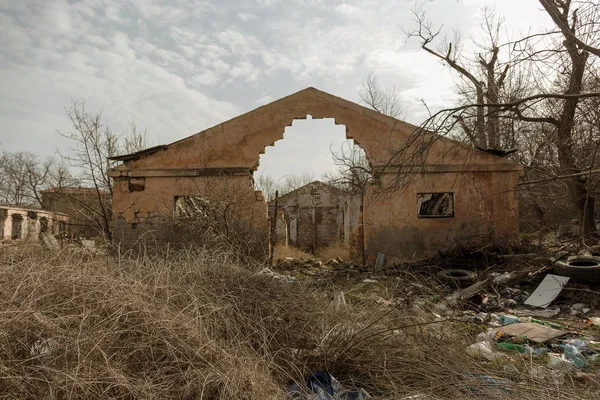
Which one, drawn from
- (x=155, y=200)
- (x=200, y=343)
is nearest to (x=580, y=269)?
(x=200, y=343)

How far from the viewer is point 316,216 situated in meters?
26.0

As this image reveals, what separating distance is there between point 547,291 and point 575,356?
138 inches

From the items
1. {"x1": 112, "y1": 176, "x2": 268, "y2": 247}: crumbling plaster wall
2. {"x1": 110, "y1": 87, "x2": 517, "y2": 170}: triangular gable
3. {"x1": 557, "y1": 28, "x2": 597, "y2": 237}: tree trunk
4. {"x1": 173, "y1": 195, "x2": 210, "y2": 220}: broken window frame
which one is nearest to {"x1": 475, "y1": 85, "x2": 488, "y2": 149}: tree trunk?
A: {"x1": 557, "y1": 28, "x2": 597, "y2": 237}: tree trunk

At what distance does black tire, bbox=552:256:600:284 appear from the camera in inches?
287

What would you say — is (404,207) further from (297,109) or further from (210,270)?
(210,270)

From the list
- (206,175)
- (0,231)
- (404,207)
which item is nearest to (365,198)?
(404,207)

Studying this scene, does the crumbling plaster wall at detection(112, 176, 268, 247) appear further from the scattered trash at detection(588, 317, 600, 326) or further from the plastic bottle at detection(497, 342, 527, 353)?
the plastic bottle at detection(497, 342, 527, 353)

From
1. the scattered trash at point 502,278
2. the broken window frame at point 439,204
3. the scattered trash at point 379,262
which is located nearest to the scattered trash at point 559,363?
the scattered trash at point 502,278

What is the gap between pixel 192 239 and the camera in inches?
417

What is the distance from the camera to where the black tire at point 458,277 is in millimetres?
8562

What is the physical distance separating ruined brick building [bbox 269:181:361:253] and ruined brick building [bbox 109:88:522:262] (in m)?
13.4

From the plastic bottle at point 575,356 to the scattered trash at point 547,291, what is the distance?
9.48 feet

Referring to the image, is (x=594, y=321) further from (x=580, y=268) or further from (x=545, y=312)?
(x=580, y=268)

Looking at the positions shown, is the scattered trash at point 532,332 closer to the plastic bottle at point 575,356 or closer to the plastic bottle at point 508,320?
Result: the plastic bottle at point 575,356
